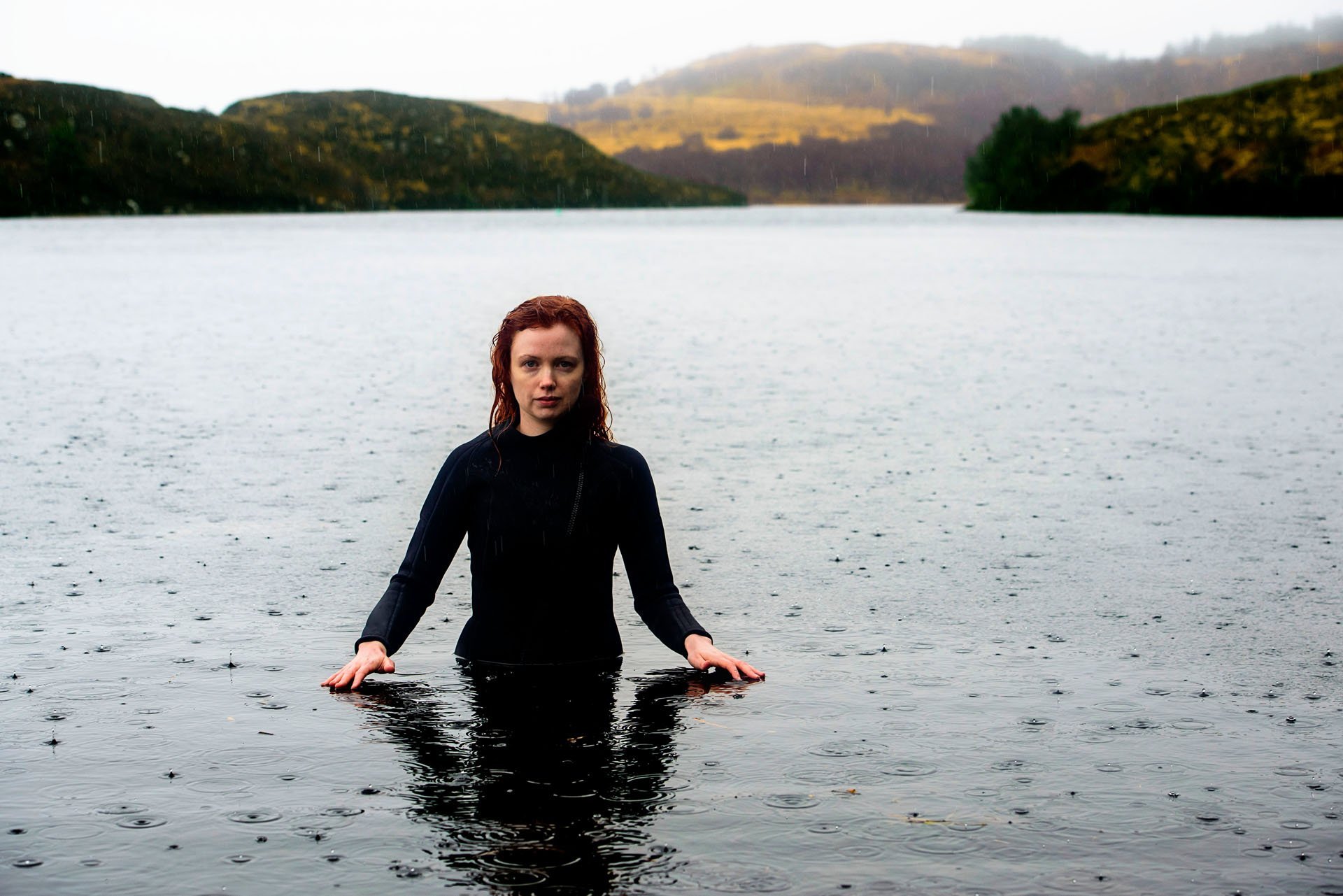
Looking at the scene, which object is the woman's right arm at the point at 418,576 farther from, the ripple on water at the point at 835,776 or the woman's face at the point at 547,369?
the ripple on water at the point at 835,776

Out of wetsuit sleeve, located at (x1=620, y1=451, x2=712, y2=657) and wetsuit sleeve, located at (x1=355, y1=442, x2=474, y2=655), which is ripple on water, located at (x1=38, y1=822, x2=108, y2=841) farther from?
wetsuit sleeve, located at (x1=620, y1=451, x2=712, y2=657)

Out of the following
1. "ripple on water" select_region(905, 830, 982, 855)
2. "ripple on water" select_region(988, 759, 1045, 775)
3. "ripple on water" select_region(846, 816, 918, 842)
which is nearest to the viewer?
"ripple on water" select_region(905, 830, 982, 855)

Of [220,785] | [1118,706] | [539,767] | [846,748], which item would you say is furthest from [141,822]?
[1118,706]

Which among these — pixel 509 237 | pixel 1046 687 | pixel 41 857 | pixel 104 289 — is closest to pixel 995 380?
pixel 1046 687

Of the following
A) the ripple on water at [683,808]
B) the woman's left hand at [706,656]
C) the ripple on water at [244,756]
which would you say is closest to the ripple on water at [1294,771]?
the woman's left hand at [706,656]

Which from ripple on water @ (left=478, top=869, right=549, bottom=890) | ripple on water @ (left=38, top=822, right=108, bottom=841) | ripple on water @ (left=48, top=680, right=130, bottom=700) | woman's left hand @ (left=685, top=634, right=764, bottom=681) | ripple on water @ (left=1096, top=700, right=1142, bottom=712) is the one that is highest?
woman's left hand @ (left=685, top=634, right=764, bottom=681)

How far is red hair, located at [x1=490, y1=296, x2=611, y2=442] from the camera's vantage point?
465 centimetres

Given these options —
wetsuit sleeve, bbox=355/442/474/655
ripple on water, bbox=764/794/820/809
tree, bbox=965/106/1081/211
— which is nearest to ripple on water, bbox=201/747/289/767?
wetsuit sleeve, bbox=355/442/474/655

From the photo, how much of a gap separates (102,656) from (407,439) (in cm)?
634

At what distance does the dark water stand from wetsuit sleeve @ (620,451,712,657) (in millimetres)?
305

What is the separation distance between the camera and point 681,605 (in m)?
5.08

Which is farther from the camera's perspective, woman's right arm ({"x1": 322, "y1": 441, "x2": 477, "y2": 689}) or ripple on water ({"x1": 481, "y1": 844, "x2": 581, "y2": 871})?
woman's right arm ({"x1": 322, "y1": 441, "x2": 477, "y2": 689})

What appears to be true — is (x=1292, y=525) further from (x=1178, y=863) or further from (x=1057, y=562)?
(x=1178, y=863)

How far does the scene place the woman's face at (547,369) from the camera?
4.65 metres
